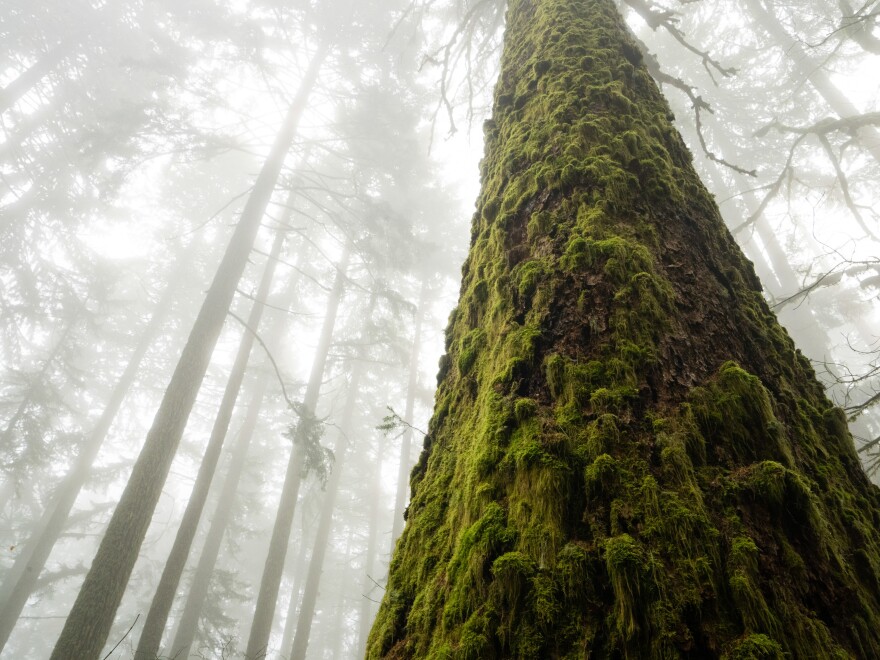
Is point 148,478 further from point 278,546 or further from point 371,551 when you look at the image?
point 371,551

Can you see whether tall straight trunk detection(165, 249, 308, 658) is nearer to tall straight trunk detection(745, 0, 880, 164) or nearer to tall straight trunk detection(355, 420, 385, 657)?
tall straight trunk detection(355, 420, 385, 657)

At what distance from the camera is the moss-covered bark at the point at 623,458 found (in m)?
0.75

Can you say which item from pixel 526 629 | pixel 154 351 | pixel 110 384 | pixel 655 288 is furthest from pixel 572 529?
pixel 110 384

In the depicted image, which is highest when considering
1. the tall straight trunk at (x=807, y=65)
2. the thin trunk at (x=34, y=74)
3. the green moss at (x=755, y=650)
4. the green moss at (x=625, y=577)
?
the thin trunk at (x=34, y=74)

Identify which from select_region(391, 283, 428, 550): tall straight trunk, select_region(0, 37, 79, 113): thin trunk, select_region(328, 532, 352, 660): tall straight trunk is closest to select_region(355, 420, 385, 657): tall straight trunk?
select_region(328, 532, 352, 660): tall straight trunk

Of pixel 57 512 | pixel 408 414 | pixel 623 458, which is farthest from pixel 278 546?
pixel 623 458

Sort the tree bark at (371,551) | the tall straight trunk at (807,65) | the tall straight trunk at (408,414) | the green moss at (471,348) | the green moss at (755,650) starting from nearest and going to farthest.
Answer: the green moss at (755,650) < the green moss at (471,348) < the tall straight trunk at (807,65) < the tall straight trunk at (408,414) < the tree bark at (371,551)

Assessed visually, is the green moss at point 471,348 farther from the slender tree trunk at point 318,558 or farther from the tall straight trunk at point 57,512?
the tall straight trunk at point 57,512

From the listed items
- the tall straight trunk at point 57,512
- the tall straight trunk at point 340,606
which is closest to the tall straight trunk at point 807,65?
the tall straight trunk at point 57,512

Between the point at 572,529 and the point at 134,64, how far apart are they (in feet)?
42.8

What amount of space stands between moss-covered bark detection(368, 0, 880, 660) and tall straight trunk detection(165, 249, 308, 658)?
33.1 ft

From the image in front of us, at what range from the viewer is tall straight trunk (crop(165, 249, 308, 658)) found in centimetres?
1097

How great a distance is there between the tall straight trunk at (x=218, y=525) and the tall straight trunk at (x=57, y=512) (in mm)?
4558

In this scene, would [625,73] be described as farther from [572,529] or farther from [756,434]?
[572,529]
